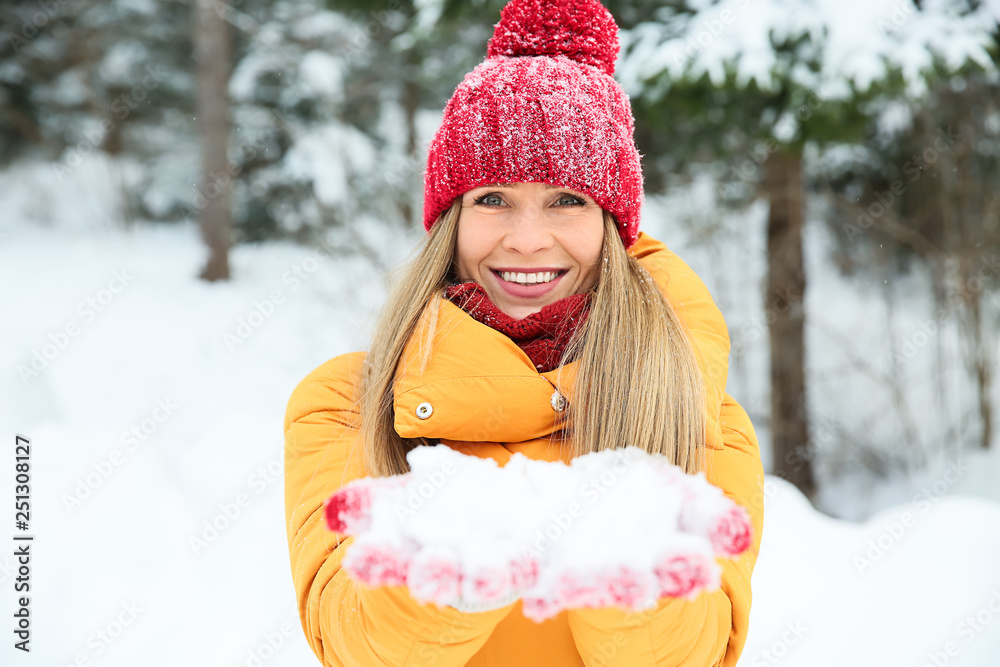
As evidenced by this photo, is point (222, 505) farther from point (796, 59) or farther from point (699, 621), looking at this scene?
point (796, 59)

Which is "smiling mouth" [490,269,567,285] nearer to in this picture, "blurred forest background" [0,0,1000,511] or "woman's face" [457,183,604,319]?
"woman's face" [457,183,604,319]

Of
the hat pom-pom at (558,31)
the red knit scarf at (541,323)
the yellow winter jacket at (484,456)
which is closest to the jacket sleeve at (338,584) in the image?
the yellow winter jacket at (484,456)

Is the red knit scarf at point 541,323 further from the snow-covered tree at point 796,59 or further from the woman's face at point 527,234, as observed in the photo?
the snow-covered tree at point 796,59

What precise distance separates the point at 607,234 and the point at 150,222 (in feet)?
34.7

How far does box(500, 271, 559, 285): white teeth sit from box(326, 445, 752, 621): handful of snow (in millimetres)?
782

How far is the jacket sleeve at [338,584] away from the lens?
980 millimetres

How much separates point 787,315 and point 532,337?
4508 millimetres

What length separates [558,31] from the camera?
1827 millimetres

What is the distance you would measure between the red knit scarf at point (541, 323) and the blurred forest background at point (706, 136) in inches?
104

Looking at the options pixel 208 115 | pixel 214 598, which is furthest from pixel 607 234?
pixel 208 115

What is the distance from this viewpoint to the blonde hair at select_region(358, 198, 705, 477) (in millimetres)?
1489

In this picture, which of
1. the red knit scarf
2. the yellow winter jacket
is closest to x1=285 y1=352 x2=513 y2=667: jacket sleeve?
the yellow winter jacket

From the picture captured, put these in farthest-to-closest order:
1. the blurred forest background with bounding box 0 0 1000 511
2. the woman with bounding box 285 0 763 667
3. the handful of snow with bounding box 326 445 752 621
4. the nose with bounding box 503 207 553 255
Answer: the blurred forest background with bounding box 0 0 1000 511 → the nose with bounding box 503 207 553 255 → the woman with bounding box 285 0 763 667 → the handful of snow with bounding box 326 445 752 621

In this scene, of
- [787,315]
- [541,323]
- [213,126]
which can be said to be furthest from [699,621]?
[213,126]
